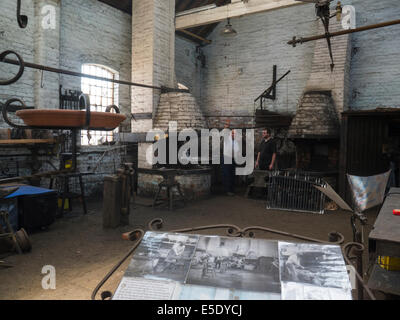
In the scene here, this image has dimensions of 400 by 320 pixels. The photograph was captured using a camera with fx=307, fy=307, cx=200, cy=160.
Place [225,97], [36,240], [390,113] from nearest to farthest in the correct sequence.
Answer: [36,240] → [390,113] → [225,97]

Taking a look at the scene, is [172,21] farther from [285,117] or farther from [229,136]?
[285,117]

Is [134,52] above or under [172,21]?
under

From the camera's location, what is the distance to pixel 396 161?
6.67 metres

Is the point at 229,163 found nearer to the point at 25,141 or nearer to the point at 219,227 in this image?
the point at 25,141

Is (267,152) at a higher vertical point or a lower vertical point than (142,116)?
lower

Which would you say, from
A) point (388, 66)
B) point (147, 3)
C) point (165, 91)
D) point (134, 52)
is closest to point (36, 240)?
point (165, 91)

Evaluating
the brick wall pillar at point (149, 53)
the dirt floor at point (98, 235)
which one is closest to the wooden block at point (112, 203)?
the dirt floor at point (98, 235)

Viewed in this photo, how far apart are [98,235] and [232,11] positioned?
597 cm

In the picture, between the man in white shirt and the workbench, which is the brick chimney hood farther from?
the workbench

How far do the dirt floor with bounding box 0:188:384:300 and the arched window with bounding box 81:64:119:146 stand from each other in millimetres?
1659

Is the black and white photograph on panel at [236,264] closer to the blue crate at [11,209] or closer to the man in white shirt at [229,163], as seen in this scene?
the blue crate at [11,209]

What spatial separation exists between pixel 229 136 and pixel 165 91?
2.03 m

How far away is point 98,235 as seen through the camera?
4.49 metres

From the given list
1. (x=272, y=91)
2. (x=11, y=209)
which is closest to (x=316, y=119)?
(x=272, y=91)
